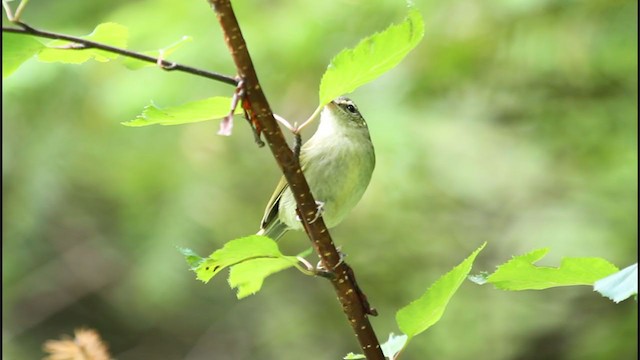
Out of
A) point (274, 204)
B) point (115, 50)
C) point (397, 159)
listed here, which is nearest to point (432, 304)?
point (115, 50)

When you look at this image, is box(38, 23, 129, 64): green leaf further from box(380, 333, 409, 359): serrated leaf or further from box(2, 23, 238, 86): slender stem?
box(380, 333, 409, 359): serrated leaf

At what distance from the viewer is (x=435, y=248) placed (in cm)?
393

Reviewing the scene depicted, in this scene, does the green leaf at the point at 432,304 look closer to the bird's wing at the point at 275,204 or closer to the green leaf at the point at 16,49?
the green leaf at the point at 16,49

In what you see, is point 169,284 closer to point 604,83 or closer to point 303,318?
point 303,318

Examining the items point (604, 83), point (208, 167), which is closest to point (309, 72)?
point (208, 167)

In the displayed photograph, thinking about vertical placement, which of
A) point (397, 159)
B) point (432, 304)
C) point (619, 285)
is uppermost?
point (397, 159)

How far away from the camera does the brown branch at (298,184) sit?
3.09 ft

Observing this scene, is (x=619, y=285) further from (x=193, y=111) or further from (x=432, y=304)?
(x=193, y=111)

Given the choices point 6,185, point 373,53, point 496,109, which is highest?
point 6,185

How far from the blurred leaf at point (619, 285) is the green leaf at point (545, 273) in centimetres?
4

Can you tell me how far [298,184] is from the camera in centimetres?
103

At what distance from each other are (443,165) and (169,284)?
1.31 m

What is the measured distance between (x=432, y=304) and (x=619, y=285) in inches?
10.1

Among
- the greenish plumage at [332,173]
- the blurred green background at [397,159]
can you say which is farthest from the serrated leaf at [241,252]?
the blurred green background at [397,159]
